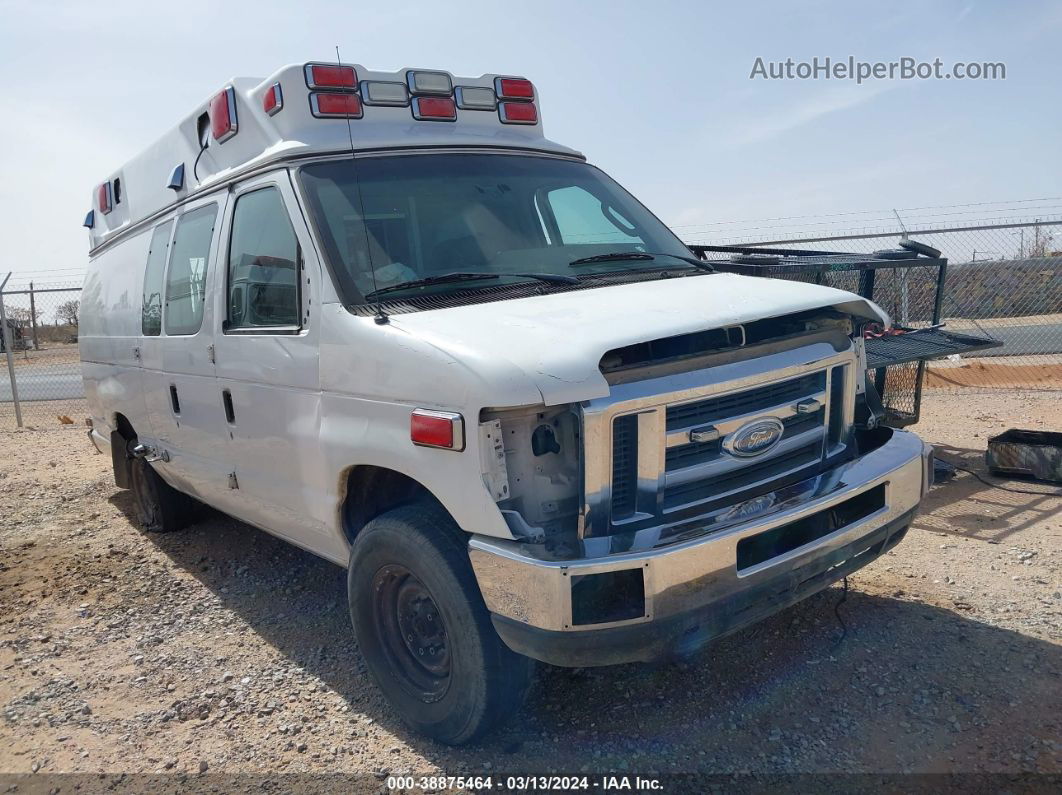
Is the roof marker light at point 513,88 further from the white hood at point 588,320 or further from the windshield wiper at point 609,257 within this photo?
the white hood at point 588,320

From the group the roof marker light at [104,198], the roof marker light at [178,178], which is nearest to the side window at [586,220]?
the roof marker light at [178,178]

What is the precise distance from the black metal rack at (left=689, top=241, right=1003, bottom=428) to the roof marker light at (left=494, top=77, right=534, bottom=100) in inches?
51.0

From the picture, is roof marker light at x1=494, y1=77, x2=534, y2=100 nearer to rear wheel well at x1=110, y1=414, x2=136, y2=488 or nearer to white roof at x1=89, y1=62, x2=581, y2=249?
white roof at x1=89, y1=62, x2=581, y2=249

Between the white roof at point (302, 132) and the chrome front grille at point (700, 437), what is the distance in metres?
1.94

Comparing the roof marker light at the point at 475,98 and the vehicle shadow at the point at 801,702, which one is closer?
the vehicle shadow at the point at 801,702

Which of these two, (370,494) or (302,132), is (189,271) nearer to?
(302,132)

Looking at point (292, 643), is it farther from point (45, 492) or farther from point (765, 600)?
point (45, 492)

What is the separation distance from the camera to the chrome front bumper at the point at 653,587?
2.60 m

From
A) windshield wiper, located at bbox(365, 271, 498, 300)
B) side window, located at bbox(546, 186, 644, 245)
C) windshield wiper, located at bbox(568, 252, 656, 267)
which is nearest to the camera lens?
windshield wiper, located at bbox(365, 271, 498, 300)

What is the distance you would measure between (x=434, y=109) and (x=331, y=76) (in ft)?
1.79

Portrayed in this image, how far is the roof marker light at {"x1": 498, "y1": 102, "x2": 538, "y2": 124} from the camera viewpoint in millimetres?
4582

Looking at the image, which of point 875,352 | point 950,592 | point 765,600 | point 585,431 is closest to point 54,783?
point 585,431

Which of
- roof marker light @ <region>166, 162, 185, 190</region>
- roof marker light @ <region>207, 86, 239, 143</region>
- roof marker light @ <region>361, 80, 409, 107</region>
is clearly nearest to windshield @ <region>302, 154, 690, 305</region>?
roof marker light @ <region>361, 80, 409, 107</region>

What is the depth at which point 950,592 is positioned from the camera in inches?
165
